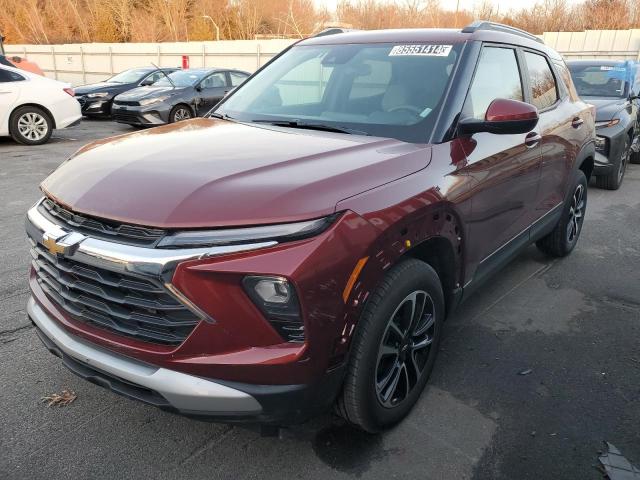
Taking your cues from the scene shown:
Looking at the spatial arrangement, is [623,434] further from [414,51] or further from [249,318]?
[414,51]

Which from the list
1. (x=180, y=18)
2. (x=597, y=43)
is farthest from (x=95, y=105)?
(x=180, y=18)

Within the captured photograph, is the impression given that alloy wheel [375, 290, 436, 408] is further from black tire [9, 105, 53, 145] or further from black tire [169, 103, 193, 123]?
black tire [169, 103, 193, 123]

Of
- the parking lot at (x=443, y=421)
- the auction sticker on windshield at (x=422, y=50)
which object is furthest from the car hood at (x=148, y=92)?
the auction sticker on windshield at (x=422, y=50)

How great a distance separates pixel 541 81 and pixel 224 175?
296cm

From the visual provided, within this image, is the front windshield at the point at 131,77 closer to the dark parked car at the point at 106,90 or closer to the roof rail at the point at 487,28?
the dark parked car at the point at 106,90

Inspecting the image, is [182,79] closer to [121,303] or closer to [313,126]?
[313,126]

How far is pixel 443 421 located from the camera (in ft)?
8.81

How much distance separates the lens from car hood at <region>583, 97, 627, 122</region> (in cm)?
756

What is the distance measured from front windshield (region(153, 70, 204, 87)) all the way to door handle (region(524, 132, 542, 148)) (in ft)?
34.8

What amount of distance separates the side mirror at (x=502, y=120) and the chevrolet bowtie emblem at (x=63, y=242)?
74.4 inches

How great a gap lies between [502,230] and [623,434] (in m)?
1.27

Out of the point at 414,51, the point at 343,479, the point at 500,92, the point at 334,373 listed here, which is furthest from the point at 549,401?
the point at 414,51

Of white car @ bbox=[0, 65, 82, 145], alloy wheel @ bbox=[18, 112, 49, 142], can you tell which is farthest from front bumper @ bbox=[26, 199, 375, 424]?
alloy wheel @ bbox=[18, 112, 49, 142]

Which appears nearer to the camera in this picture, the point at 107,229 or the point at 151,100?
the point at 107,229
